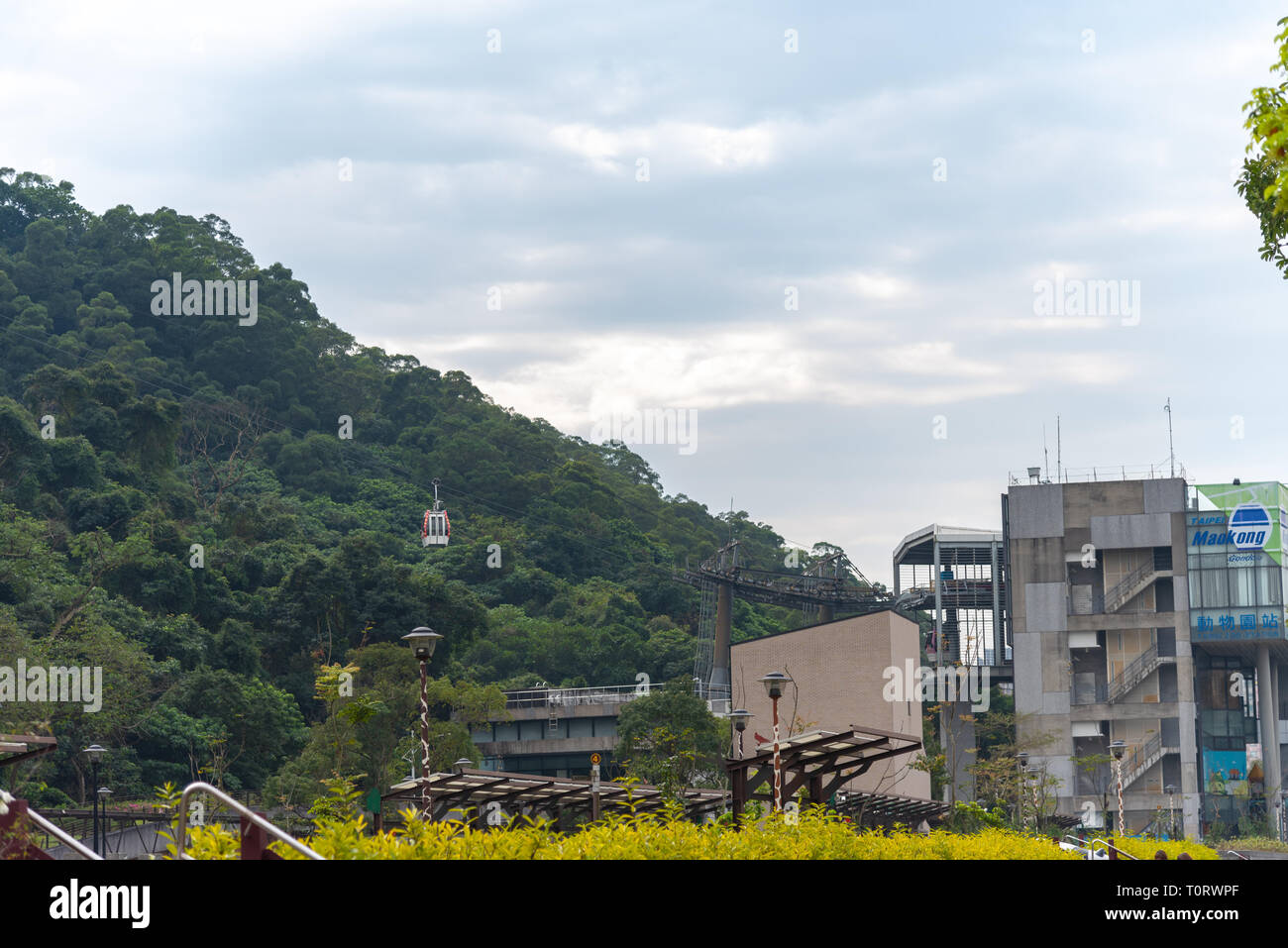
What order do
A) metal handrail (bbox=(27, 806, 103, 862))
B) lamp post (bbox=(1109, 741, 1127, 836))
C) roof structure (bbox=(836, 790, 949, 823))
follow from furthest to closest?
Answer: lamp post (bbox=(1109, 741, 1127, 836)) < roof structure (bbox=(836, 790, 949, 823)) < metal handrail (bbox=(27, 806, 103, 862))

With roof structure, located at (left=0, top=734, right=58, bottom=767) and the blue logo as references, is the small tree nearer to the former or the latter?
roof structure, located at (left=0, top=734, right=58, bottom=767)

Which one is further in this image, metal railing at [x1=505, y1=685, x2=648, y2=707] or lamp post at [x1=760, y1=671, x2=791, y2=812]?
metal railing at [x1=505, y1=685, x2=648, y2=707]

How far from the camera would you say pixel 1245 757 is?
233ft

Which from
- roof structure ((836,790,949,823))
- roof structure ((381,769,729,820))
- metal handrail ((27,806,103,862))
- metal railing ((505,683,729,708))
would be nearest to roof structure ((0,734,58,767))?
metal handrail ((27,806,103,862))

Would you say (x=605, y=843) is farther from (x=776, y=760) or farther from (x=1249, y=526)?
(x=1249, y=526)

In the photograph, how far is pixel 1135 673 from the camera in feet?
234

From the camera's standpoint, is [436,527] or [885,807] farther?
[436,527]

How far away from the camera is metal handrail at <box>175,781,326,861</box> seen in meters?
7.54
